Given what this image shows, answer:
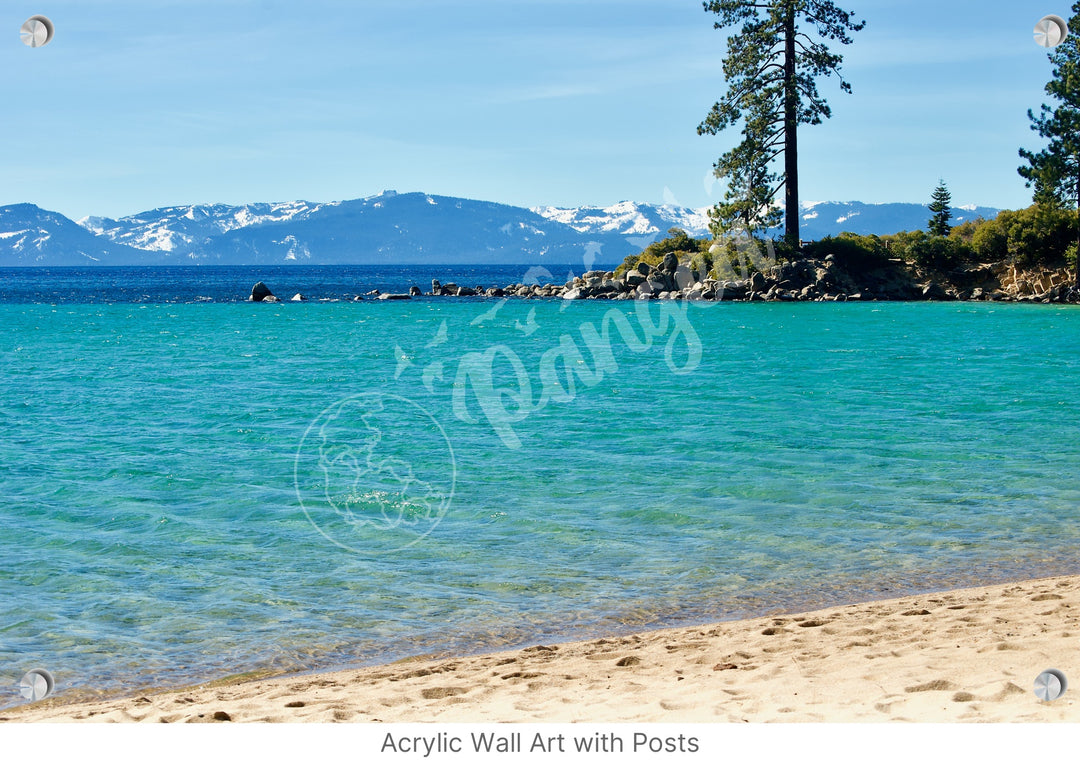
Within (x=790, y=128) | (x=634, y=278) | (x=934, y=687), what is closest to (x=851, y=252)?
(x=790, y=128)

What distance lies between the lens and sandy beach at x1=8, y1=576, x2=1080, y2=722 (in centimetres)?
A: 539

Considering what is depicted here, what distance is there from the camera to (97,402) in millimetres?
22906

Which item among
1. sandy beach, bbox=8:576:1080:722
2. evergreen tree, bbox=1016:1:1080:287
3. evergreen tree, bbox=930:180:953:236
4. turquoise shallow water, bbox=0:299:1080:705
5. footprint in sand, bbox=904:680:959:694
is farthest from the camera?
evergreen tree, bbox=930:180:953:236

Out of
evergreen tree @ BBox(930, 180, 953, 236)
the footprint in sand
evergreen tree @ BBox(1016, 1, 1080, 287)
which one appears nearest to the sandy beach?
the footprint in sand

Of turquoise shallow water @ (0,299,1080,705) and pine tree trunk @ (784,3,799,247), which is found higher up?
pine tree trunk @ (784,3,799,247)

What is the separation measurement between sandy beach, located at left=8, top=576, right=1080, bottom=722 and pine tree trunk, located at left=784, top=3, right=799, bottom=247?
2021 inches

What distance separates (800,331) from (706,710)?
37.4m

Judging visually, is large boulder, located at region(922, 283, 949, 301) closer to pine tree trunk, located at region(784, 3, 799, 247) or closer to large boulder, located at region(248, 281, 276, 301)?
pine tree trunk, located at region(784, 3, 799, 247)

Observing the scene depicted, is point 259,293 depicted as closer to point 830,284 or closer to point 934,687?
point 830,284

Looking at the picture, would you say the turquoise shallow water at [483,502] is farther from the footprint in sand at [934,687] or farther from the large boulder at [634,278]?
the large boulder at [634,278]

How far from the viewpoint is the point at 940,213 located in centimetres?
6538

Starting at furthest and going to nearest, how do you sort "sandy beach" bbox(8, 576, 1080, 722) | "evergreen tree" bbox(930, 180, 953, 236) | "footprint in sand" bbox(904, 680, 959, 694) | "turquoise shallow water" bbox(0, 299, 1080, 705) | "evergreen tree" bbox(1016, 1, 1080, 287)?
"evergreen tree" bbox(930, 180, 953, 236), "evergreen tree" bbox(1016, 1, 1080, 287), "turquoise shallow water" bbox(0, 299, 1080, 705), "footprint in sand" bbox(904, 680, 959, 694), "sandy beach" bbox(8, 576, 1080, 722)

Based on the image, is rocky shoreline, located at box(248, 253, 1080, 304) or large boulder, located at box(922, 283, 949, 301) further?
large boulder, located at box(922, 283, 949, 301)

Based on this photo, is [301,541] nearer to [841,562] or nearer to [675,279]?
[841,562]
